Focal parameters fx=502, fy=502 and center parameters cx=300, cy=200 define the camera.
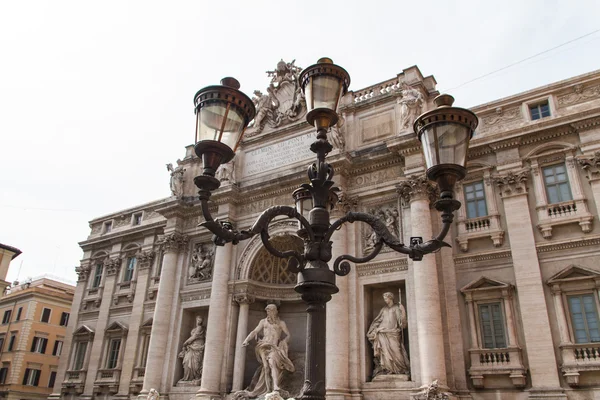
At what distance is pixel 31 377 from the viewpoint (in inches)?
1439

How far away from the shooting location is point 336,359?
1675 centimetres

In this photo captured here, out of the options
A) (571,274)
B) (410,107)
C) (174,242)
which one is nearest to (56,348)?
(174,242)

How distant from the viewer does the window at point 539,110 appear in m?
17.5

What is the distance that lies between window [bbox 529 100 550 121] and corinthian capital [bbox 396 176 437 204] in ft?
14.2

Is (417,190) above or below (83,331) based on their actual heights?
above

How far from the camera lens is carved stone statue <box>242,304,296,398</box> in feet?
60.6

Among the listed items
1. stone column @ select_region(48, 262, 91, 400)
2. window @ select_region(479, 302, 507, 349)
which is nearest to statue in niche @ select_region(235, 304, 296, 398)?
window @ select_region(479, 302, 507, 349)

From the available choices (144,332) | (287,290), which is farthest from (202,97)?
(144,332)

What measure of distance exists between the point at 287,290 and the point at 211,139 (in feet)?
51.1

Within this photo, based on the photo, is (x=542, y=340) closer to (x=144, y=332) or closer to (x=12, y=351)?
(x=144, y=332)

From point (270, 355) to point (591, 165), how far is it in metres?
12.6

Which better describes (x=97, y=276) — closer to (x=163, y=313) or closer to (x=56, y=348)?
(x=163, y=313)

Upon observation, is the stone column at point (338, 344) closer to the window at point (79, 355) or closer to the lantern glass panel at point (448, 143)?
the lantern glass panel at point (448, 143)

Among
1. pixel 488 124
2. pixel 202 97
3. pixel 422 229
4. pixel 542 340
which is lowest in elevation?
pixel 542 340
